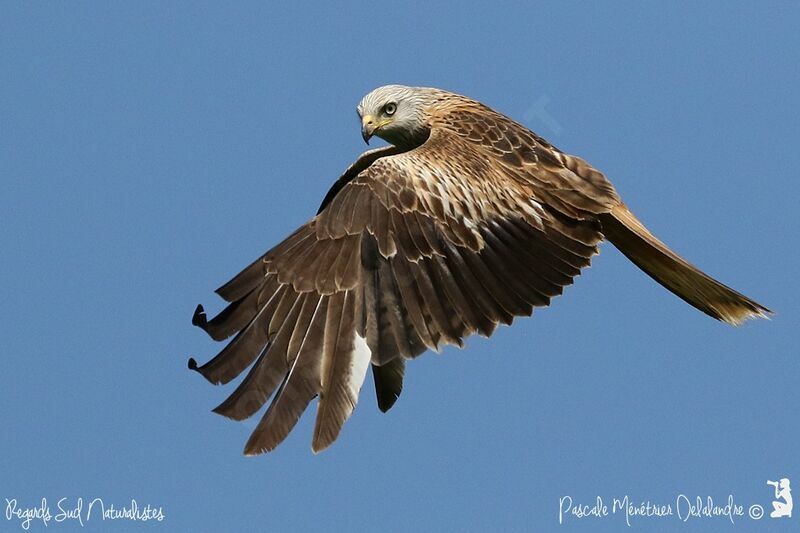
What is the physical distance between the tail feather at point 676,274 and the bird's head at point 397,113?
7.18ft

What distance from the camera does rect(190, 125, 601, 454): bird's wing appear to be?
911cm

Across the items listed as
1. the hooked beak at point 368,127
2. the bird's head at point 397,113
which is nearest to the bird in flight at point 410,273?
the bird's head at point 397,113

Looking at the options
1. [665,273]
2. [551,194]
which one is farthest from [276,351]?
[665,273]

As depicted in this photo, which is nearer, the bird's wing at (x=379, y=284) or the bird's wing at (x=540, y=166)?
the bird's wing at (x=379, y=284)

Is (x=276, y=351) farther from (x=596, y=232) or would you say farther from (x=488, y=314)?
(x=596, y=232)

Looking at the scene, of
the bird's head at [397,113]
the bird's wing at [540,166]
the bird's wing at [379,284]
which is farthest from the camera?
the bird's head at [397,113]

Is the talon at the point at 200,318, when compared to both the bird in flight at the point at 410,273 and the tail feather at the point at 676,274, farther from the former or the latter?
the tail feather at the point at 676,274

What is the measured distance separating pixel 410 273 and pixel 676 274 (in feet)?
8.49

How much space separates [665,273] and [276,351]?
11.7 feet

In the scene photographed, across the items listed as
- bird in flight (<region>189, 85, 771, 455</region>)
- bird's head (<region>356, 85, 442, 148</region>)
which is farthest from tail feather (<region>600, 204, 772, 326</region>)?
bird's head (<region>356, 85, 442, 148</region>)

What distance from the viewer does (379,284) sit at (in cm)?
946

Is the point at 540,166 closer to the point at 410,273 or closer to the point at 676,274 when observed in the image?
the point at 676,274

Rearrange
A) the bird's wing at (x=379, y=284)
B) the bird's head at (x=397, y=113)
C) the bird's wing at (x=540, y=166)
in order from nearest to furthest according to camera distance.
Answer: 1. the bird's wing at (x=379, y=284)
2. the bird's wing at (x=540, y=166)
3. the bird's head at (x=397, y=113)

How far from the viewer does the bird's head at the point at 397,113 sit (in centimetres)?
1203
